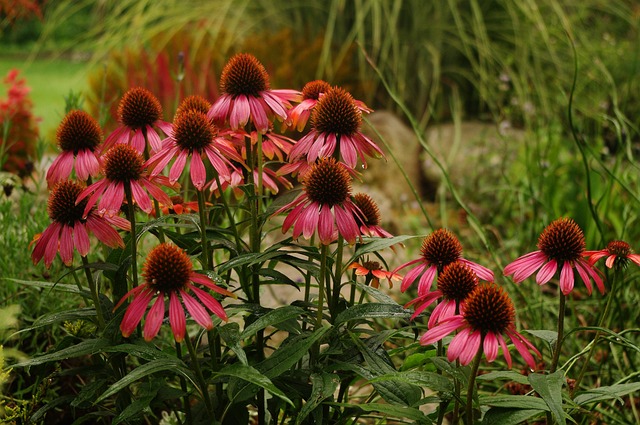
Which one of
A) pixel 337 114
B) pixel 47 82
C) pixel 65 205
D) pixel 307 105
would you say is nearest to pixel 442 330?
pixel 337 114

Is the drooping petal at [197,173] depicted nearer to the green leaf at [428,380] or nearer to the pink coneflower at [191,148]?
the pink coneflower at [191,148]

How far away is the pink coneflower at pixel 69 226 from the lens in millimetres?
1069

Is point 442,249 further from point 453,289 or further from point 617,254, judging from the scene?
point 617,254

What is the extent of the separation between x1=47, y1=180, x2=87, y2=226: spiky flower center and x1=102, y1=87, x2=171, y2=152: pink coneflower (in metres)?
0.15

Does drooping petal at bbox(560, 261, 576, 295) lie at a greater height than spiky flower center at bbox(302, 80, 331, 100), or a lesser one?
lesser

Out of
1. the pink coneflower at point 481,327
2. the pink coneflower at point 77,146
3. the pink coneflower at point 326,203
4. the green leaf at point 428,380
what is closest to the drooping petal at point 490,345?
the pink coneflower at point 481,327

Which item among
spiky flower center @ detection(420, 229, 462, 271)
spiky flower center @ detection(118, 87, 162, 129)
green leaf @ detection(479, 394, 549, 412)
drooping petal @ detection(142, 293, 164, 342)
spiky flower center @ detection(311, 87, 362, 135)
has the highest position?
spiky flower center @ detection(311, 87, 362, 135)

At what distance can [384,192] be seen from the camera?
366 centimetres

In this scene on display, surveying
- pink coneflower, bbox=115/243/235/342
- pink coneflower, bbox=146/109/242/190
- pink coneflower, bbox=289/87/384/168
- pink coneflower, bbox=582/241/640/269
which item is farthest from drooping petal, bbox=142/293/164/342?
pink coneflower, bbox=582/241/640/269

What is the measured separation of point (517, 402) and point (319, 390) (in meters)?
0.27

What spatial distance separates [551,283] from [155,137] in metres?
1.88

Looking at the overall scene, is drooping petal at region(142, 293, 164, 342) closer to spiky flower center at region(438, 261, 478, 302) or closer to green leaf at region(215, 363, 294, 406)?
green leaf at region(215, 363, 294, 406)

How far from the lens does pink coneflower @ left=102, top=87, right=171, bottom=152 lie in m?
1.22

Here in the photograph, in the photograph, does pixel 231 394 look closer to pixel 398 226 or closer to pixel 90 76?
pixel 398 226
